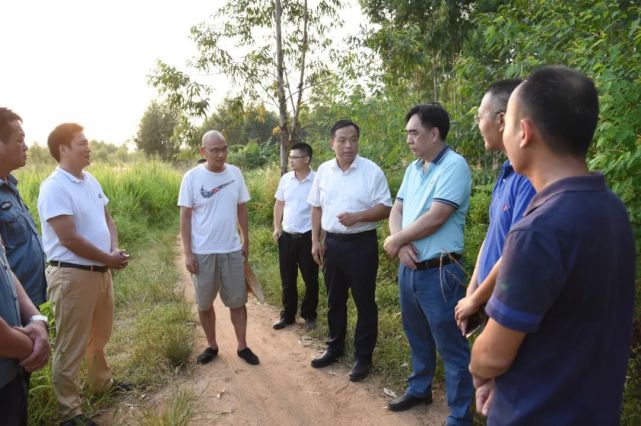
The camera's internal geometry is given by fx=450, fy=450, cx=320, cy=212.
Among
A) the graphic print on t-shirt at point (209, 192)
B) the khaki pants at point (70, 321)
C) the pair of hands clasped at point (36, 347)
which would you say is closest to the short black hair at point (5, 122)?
the khaki pants at point (70, 321)

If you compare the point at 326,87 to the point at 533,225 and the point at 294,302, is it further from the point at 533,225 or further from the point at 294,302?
the point at 533,225

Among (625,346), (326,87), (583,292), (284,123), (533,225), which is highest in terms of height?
(326,87)

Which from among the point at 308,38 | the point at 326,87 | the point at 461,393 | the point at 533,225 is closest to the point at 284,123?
the point at 326,87

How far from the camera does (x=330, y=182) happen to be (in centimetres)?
386

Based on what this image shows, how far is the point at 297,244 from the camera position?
505cm

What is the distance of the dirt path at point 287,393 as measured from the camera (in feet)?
10.6

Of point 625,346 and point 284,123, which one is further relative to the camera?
point 284,123

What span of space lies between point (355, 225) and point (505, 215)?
1.80 m

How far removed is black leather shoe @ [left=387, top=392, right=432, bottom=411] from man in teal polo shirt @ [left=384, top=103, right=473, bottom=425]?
454 millimetres

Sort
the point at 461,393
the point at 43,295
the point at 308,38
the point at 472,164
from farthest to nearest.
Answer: the point at 308,38, the point at 472,164, the point at 43,295, the point at 461,393

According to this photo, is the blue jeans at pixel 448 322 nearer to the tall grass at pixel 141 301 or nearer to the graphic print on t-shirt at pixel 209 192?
the graphic print on t-shirt at pixel 209 192

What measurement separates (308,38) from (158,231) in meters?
5.83

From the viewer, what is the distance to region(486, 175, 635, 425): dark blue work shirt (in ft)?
3.99

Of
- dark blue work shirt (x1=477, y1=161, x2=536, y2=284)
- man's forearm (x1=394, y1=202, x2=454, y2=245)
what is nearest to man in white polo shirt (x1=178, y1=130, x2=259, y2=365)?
man's forearm (x1=394, y1=202, x2=454, y2=245)
